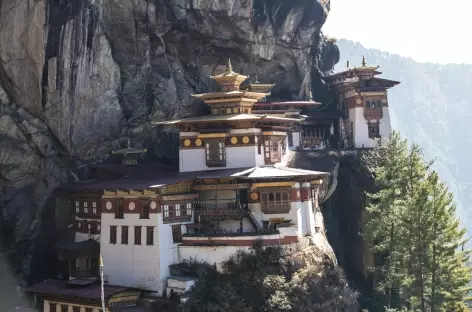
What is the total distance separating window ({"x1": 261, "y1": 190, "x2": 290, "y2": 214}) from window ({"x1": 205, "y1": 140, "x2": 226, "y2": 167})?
182 inches

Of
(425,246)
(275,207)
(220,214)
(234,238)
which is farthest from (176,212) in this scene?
(425,246)

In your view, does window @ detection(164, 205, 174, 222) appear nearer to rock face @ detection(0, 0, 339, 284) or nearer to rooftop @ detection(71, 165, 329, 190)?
rooftop @ detection(71, 165, 329, 190)

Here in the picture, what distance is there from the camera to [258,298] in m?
34.8

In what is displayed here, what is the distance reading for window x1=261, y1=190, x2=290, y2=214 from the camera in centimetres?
3869

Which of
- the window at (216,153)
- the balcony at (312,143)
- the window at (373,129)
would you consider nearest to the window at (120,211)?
the window at (216,153)

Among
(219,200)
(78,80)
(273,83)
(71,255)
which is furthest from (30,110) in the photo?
(273,83)

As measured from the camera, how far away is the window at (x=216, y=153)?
4244 cm

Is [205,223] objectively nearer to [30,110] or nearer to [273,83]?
[30,110]

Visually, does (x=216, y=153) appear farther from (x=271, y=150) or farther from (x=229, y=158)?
(x=271, y=150)

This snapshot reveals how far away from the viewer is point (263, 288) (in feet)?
115

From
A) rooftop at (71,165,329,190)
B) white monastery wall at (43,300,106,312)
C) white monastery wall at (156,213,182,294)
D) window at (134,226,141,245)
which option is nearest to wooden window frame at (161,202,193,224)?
white monastery wall at (156,213,182,294)

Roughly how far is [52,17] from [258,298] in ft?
65.1

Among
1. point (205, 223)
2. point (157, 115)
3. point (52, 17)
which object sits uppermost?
point (52, 17)

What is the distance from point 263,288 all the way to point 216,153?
10.5m
